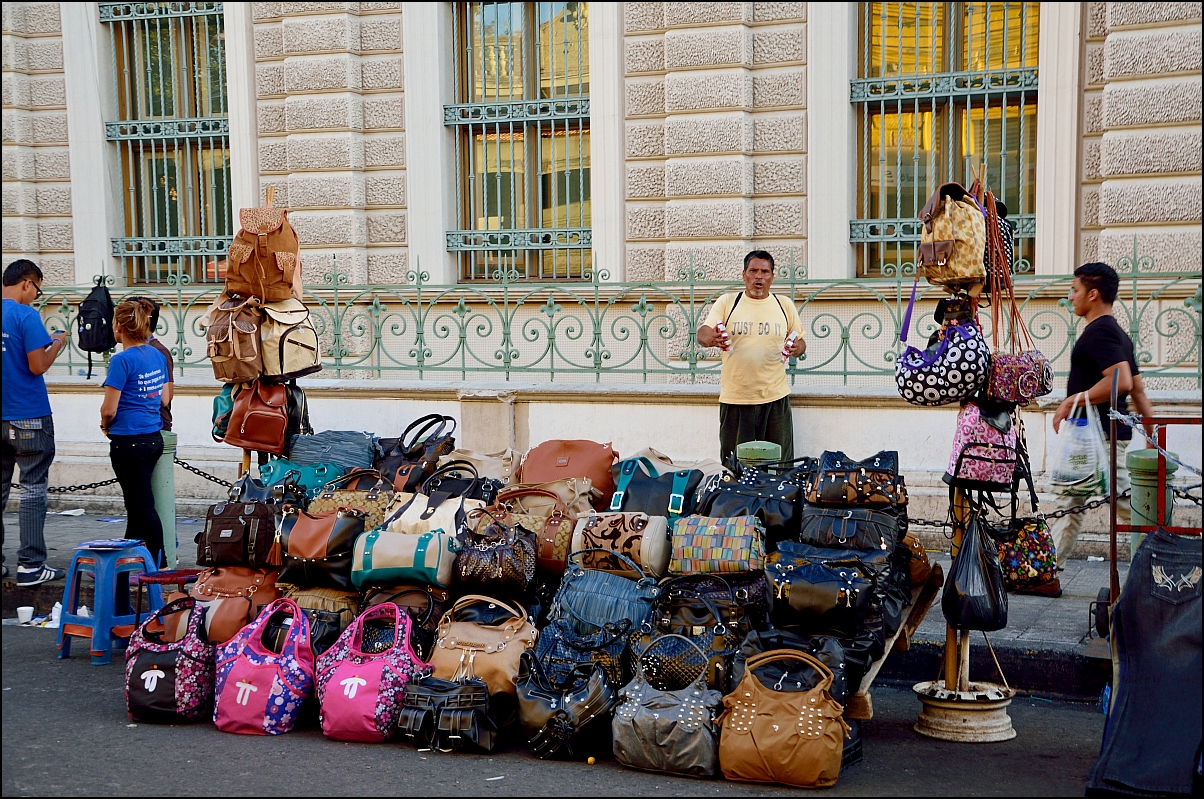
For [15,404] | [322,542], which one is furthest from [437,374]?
[322,542]

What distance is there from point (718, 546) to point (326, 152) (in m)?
8.14

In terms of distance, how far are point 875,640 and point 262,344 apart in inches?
155

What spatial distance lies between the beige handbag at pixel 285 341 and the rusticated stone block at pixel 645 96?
17.2ft

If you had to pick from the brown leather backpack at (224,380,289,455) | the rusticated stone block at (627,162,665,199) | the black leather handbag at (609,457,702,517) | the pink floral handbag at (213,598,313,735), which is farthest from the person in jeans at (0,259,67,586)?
the rusticated stone block at (627,162,665,199)

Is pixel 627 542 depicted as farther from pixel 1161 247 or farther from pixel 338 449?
pixel 1161 247

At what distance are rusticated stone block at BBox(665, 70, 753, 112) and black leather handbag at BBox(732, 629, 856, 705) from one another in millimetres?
6857

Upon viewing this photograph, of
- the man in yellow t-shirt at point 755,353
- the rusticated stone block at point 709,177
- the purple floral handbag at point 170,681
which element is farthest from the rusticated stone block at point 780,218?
the purple floral handbag at point 170,681

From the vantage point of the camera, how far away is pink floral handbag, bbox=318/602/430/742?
17.1ft

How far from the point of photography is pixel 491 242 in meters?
12.2

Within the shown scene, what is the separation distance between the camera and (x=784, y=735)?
4637mm

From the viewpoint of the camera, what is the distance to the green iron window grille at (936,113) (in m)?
10.5

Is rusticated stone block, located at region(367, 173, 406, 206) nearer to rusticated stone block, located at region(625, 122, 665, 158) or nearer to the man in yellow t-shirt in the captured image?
rusticated stone block, located at region(625, 122, 665, 158)

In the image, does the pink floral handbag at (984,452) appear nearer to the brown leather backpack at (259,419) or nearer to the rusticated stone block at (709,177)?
the brown leather backpack at (259,419)

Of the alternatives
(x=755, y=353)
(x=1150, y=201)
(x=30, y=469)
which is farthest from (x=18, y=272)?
(x=1150, y=201)
